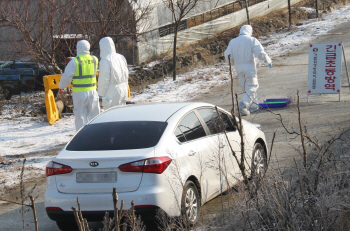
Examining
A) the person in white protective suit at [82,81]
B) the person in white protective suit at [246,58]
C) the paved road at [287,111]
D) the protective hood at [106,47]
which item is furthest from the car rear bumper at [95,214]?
the person in white protective suit at [246,58]

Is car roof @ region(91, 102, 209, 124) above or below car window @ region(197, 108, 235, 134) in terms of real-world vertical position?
above

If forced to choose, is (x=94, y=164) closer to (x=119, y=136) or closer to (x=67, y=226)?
(x=119, y=136)

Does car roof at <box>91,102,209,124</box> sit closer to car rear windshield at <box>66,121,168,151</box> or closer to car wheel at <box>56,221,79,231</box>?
car rear windshield at <box>66,121,168,151</box>

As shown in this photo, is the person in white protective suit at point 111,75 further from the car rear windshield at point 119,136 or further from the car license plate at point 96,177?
the car license plate at point 96,177

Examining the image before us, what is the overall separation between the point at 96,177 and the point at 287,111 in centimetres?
757

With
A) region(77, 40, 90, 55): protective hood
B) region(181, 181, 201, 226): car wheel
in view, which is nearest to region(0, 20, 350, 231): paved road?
region(181, 181, 201, 226): car wheel

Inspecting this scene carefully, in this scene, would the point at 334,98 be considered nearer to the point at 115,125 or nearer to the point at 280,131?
the point at 280,131

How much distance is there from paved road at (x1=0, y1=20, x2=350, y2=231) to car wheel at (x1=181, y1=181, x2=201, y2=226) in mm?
475

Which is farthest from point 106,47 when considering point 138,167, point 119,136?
point 138,167

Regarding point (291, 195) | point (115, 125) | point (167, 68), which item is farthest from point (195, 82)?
point (291, 195)

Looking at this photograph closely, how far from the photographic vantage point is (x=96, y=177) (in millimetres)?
5117

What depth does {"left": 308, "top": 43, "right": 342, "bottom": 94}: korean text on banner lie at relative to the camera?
1227cm

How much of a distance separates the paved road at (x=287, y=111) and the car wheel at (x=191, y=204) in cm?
48

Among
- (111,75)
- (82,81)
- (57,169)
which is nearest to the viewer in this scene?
(57,169)
